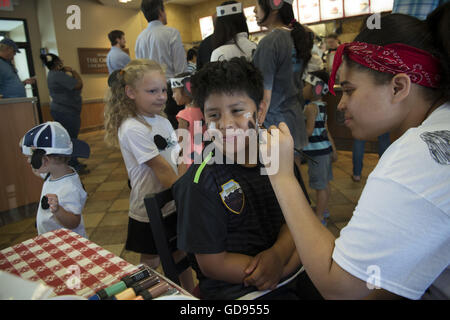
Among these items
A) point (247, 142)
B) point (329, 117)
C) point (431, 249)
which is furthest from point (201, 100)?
point (329, 117)

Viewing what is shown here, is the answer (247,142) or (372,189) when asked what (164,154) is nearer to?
(247,142)

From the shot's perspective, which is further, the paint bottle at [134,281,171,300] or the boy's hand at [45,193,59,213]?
the boy's hand at [45,193,59,213]

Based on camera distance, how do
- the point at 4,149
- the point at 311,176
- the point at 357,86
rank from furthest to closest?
1. the point at 4,149
2. the point at 311,176
3. the point at 357,86

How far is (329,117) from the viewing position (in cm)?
452

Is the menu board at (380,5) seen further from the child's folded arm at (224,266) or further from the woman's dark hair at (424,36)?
the child's folded arm at (224,266)

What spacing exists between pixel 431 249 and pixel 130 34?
28.1 feet

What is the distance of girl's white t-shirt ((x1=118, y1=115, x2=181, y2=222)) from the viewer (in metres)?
1.50

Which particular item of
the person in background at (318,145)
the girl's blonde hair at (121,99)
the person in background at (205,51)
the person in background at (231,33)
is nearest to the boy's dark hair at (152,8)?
the person in background at (205,51)

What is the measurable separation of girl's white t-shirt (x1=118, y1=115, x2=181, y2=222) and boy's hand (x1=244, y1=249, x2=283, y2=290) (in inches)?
26.1

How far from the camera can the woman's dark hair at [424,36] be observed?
0.64 meters

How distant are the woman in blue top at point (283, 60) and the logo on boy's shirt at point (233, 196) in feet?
2.87

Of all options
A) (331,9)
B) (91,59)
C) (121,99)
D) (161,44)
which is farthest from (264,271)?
(91,59)

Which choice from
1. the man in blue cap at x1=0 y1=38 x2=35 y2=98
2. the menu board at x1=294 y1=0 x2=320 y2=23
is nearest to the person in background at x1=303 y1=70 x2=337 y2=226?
the man in blue cap at x1=0 y1=38 x2=35 y2=98

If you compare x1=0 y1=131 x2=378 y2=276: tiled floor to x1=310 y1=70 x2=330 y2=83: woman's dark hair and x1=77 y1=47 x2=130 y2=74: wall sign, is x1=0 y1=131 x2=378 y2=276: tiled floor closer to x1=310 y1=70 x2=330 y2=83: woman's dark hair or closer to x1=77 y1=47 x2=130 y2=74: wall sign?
x1=310 y1=70 x2=330 y2=83: woman's dark hair
